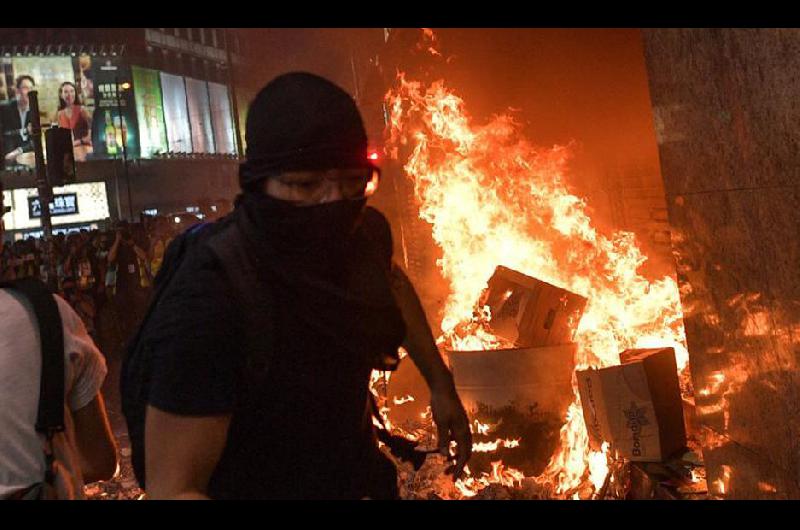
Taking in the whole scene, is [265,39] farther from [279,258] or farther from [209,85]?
[209,85]

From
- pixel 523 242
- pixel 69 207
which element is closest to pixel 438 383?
pixel 523 242

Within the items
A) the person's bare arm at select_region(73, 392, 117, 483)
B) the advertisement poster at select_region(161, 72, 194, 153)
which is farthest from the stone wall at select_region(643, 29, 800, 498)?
the advertisement poster at select_region(161, 72, 194, 153)

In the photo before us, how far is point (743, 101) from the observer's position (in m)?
3.15

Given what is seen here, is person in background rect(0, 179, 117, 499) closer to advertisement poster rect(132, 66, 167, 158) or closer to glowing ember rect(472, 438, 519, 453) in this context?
glowing ember rect(472, 438, 519, 453)

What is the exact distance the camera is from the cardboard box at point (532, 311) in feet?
18.6

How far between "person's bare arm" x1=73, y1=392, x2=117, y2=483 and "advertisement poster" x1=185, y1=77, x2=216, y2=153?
63738 mm

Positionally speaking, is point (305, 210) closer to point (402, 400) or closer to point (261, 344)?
point (261, 344)

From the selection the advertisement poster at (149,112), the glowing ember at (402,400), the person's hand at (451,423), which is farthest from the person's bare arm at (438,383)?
the advertisement poster at (149,112)

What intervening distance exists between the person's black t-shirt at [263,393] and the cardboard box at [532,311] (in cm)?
344

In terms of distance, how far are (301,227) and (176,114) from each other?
62.8 metres

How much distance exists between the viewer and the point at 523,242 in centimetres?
804

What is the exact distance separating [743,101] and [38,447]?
2.77m
